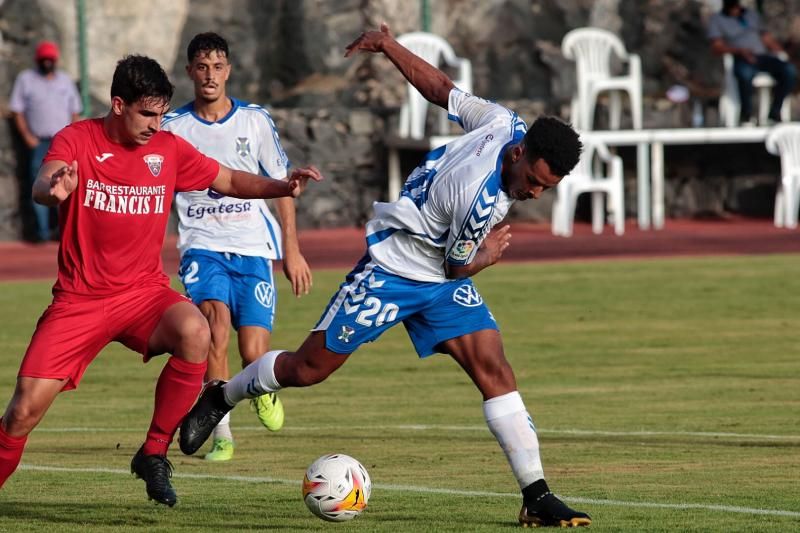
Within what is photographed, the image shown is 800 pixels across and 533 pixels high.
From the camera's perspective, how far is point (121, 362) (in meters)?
14.8

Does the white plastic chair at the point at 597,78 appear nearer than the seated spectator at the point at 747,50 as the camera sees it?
No

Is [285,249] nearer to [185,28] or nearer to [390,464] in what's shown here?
[390,464]

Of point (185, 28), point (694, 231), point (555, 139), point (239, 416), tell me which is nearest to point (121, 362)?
point (239, 416)

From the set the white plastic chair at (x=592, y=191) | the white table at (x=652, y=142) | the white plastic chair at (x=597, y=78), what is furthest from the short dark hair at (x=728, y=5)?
the white plastic chair at (x=592, y=191)

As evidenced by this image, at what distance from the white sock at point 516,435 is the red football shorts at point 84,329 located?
1.53 metres

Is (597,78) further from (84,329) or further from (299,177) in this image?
(84,329)

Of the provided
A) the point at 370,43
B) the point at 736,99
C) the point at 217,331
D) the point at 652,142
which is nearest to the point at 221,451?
the point at 217,331

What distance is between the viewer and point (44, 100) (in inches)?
921

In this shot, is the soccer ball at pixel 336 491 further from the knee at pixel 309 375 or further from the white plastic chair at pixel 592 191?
the white plastic chair at pixel 592 191

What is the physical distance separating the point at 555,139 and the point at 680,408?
189 inches

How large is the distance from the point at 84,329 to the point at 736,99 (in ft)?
65.6

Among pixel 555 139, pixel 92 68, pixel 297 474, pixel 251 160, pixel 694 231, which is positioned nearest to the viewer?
pixel 555 139

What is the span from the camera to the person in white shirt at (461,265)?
7.33m

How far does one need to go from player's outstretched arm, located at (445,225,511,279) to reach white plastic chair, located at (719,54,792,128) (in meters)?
18.8
